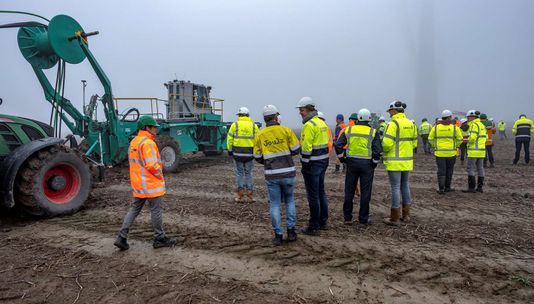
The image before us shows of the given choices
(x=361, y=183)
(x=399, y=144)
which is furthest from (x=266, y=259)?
(x=399, y=144)

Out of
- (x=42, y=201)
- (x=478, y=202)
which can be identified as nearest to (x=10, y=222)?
(x=42, y=201)

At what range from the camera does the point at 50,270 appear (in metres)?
3.76

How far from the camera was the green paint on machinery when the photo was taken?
22.0 ft

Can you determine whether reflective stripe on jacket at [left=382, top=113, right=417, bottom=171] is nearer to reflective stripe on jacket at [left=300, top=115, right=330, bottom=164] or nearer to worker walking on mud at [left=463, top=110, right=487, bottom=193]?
reflective stripe on jacket at [left=300, top=115, right=330, bottom=164]

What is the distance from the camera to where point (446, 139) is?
7.06 m

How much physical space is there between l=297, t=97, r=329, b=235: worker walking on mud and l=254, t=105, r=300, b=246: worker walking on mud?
31 cm

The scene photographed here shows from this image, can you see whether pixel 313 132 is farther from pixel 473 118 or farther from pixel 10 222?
pixel 473 118

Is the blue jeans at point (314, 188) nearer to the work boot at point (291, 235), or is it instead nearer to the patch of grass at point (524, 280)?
the work boot at point (291, 235)

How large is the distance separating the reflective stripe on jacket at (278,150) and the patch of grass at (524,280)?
268 cm

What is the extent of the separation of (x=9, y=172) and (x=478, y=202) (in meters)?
8.48

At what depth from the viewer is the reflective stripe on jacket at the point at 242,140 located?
21.4 feet

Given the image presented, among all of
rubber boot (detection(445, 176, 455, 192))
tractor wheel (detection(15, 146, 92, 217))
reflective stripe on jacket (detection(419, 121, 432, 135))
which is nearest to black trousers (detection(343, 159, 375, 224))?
rubber boot (detection(445, 176, 455, 192))

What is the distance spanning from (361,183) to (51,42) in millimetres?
6605

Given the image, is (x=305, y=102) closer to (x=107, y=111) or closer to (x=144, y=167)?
(x=144, y=167)
